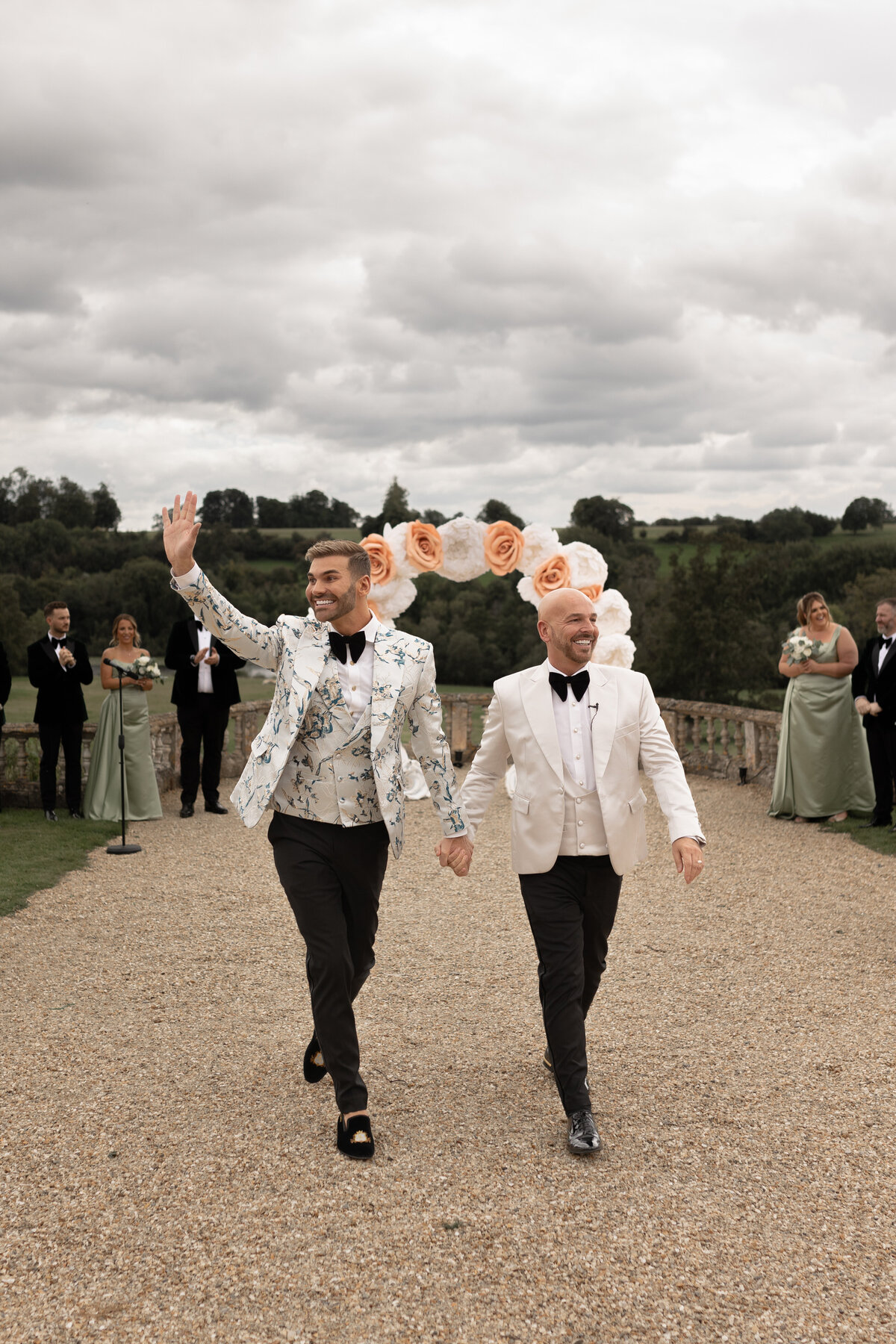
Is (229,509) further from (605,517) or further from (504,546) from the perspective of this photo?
(504,546)

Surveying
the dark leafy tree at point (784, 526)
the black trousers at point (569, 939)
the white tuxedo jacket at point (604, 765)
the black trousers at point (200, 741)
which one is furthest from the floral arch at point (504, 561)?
the dark leafy tree at point (784, 526)

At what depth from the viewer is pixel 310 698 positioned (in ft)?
11.9

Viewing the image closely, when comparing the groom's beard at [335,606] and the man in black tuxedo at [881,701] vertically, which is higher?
the groom's beard at [335,606]

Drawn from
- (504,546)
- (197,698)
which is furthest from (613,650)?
(197,698)

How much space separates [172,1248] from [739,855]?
6.38 m

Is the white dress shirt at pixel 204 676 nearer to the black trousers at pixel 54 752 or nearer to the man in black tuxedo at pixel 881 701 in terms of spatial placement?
the black trousers at pixel 54 752

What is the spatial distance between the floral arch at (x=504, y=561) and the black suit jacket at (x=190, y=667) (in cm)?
169

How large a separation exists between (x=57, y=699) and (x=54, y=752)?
1.74ft

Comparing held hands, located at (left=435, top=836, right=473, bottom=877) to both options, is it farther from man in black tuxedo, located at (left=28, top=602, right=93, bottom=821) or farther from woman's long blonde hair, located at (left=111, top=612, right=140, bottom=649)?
man in black tuxedo, located at (left=28, top=602, right=93, bottom=821)

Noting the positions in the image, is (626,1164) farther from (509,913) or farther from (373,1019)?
(509,913)

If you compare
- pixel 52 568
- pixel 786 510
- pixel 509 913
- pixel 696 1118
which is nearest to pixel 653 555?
pixel 786 510

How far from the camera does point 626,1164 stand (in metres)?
3.45

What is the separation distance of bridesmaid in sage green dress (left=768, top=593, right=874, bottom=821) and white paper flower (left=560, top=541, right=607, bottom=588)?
1.96 meters

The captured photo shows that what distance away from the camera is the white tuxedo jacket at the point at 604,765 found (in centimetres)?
369
